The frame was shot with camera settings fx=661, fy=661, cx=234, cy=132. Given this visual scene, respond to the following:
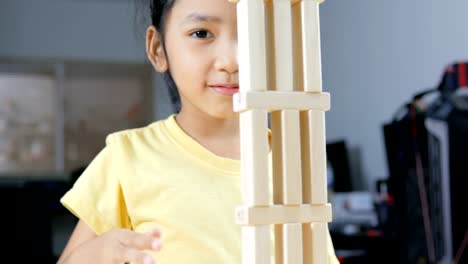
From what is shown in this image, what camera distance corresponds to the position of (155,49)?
0.76 meters

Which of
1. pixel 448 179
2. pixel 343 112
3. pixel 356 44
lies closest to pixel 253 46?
pixel 448 179

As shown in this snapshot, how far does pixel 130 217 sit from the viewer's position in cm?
67

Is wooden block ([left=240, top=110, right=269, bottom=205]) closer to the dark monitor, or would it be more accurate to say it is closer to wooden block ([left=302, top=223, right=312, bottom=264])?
wooden block ([left=302, top=223, right=312, bottom=264])

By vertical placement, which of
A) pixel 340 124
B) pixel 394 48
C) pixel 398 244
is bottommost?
pixel 398 244

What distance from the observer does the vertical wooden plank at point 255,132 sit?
466 millimetres

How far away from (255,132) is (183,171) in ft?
0.68

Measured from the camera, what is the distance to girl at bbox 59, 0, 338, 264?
61 cm

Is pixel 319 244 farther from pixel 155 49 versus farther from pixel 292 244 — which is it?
pixel 155 49

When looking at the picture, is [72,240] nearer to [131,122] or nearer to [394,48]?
[394,48]

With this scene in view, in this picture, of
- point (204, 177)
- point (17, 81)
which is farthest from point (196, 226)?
point (17, 81)

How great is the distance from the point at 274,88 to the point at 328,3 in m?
3.12

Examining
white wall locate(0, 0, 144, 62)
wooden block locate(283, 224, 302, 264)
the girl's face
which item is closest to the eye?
the girl's face

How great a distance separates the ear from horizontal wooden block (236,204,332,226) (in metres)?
0.31

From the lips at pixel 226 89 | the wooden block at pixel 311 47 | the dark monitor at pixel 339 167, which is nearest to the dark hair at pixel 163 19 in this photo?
the lips at pixel 226 89
